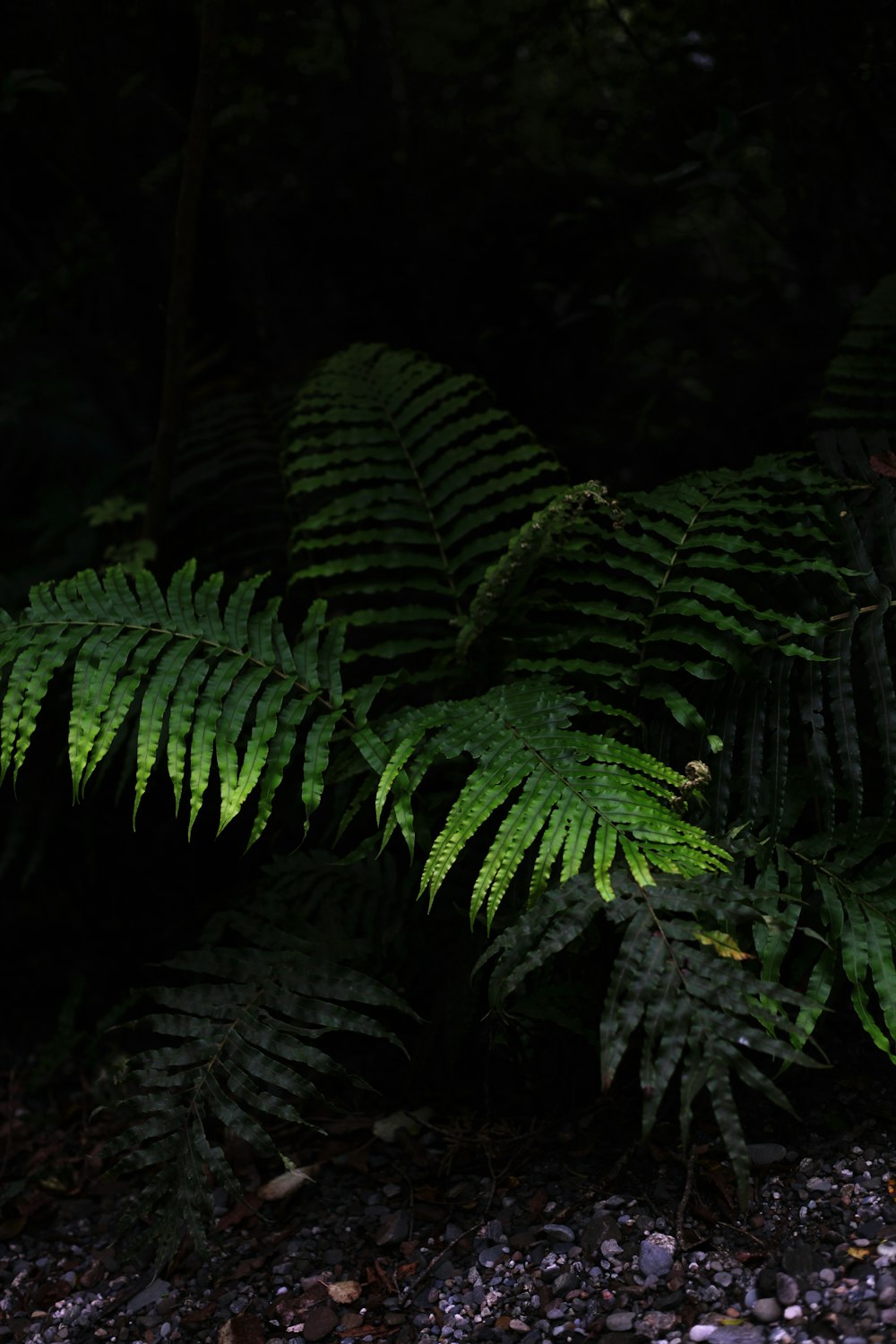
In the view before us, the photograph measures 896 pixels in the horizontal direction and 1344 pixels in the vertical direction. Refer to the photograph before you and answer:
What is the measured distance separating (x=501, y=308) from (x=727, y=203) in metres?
0.70

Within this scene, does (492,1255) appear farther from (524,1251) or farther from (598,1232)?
(598,1232)

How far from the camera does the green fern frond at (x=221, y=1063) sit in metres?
1.58

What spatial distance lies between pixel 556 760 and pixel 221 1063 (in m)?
0.74

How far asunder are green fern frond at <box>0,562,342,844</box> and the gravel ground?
0.71m

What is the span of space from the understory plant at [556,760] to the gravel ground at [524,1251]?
0.52 feet

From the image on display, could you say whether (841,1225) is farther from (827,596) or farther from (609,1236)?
(827,596)

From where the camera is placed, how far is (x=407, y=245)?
2.96 metres

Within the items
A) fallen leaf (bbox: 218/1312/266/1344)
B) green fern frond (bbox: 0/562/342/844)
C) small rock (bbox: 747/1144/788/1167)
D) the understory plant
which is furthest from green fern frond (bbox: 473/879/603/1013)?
fallen leaf (bbox: 218/1312/266/1344)

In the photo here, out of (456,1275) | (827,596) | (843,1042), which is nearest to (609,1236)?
(456,1275)

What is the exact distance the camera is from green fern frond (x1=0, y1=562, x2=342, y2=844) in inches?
66.3

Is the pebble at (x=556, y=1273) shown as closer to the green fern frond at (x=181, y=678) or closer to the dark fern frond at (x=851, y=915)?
the dark fern frond at (x=851, y=915)

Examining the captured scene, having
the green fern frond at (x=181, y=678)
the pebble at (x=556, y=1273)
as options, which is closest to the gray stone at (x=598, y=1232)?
the pebble at (x=556, y=1273)

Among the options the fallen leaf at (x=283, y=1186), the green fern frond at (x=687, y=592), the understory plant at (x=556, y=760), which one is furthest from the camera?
the fallen leaf at (x=283, y=1186)

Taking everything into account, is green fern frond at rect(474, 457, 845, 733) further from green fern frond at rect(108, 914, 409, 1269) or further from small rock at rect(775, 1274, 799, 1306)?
small rock at rect(775, 1274, 799, 1306)
